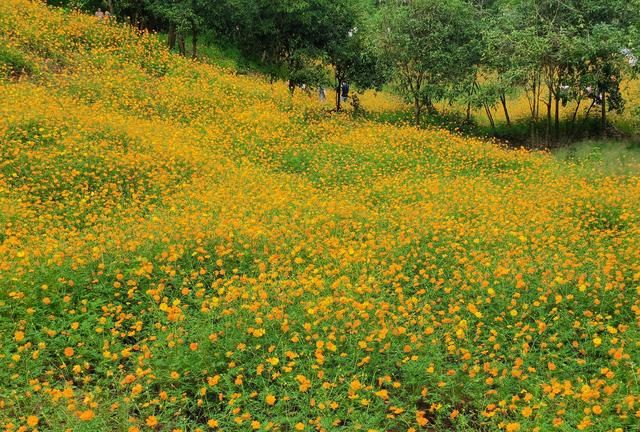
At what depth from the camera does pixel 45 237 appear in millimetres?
6516

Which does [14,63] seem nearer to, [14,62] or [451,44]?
[14,62]

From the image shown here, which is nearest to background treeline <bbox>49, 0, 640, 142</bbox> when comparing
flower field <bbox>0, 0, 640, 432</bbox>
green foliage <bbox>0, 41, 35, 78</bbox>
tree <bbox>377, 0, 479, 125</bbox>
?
tree <bbox>377, 0, 479, 125</bbox>

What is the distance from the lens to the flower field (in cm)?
402

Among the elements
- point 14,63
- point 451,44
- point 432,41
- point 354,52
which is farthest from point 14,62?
point 451,44

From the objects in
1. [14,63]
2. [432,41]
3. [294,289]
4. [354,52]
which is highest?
[432,41]

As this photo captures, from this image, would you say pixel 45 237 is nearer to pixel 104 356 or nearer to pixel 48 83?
pixel 104 356

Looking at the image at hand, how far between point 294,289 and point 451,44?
14.2m

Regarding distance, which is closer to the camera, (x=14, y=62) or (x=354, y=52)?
(x=14, y=62)

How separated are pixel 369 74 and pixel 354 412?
16.2 m

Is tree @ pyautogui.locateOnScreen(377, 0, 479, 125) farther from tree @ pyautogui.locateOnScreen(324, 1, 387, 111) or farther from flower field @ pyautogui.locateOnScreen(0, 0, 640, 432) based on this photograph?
flower field @ pyautogui.locateOnScreen(0, 0, 640, 432)

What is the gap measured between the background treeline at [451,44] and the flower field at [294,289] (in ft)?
17.7

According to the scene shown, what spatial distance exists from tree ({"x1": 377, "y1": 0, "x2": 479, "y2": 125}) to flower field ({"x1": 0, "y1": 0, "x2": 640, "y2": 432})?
22.5ft

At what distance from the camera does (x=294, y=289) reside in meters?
5.53

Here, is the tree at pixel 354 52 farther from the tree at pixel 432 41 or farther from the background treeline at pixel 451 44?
the tree at pixel 432 41
